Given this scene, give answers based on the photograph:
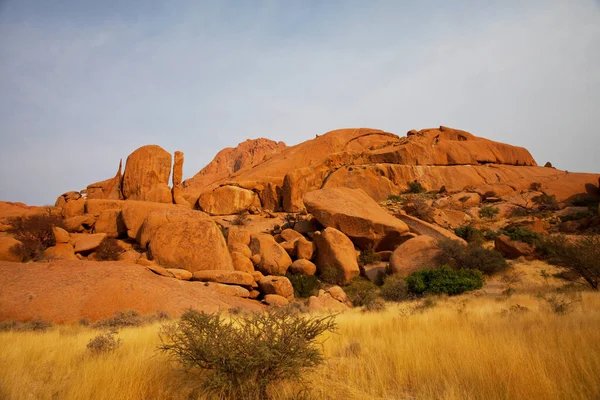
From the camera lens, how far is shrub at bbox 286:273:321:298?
62.9 ft

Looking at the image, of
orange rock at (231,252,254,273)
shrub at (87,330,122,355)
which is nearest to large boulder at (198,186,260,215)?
orange rock at (231,252,254,273)

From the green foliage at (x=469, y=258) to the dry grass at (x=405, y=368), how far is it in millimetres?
12446

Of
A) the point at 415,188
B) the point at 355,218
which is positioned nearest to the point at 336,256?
the point at 355,218

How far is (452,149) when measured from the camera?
150ft

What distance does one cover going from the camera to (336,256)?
2123 cm

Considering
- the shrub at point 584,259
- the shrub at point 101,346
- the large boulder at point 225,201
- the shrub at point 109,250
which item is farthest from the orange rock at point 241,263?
the large boulder at point 225,201

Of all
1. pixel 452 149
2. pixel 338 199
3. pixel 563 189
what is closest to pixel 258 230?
pixel 338 199

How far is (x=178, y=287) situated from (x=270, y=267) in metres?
7.24

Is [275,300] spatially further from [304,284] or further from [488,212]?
[488,212]

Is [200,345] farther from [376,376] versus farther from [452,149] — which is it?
[452,149]

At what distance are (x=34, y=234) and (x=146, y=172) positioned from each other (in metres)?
13.9

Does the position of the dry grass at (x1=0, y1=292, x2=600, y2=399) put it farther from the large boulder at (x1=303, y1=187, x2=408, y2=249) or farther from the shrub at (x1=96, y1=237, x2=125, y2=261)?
the large boulder at (x1=303, y1=187, x2=408, y2=249)

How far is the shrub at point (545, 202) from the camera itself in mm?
32112

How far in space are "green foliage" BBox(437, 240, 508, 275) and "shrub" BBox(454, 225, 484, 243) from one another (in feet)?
15.2
